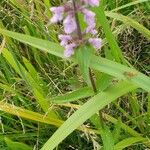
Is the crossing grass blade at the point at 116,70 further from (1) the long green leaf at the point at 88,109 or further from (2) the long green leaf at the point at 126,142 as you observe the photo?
(2) the long green leaf at the point at 126,142

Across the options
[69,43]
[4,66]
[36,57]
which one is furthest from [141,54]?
[69,43]

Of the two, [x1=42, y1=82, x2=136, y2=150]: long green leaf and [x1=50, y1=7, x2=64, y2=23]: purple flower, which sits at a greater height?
[x1=50, y1=7, x2=64, y2=23]: purple flower

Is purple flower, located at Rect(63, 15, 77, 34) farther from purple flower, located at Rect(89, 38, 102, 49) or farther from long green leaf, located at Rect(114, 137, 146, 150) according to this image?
long green leaf, located at Rect(114, 137, 146, 150)

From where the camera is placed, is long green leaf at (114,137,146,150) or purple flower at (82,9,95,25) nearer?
purple flower at (82,9,95,25)

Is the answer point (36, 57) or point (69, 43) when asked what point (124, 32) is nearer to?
point (36, 57)

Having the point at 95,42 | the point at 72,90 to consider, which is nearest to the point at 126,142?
the point at 72,90

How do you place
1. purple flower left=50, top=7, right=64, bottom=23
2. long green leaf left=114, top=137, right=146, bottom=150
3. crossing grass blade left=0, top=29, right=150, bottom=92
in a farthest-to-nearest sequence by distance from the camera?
long green leaf left=114, top=137, right=146, bottom=150, crossing grass blade left=0, top=29, right=150, bottom=92, purple flower left=50, top=7, right=64, bottom=23

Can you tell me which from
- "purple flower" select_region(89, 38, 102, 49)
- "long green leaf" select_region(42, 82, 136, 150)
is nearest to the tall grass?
"long green leaf" select_region(42, 82, 136, 150)

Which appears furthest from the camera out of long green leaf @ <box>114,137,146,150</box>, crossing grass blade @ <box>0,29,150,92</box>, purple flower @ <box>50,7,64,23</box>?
long green leaf @ <box>114,137,146,150</box>
